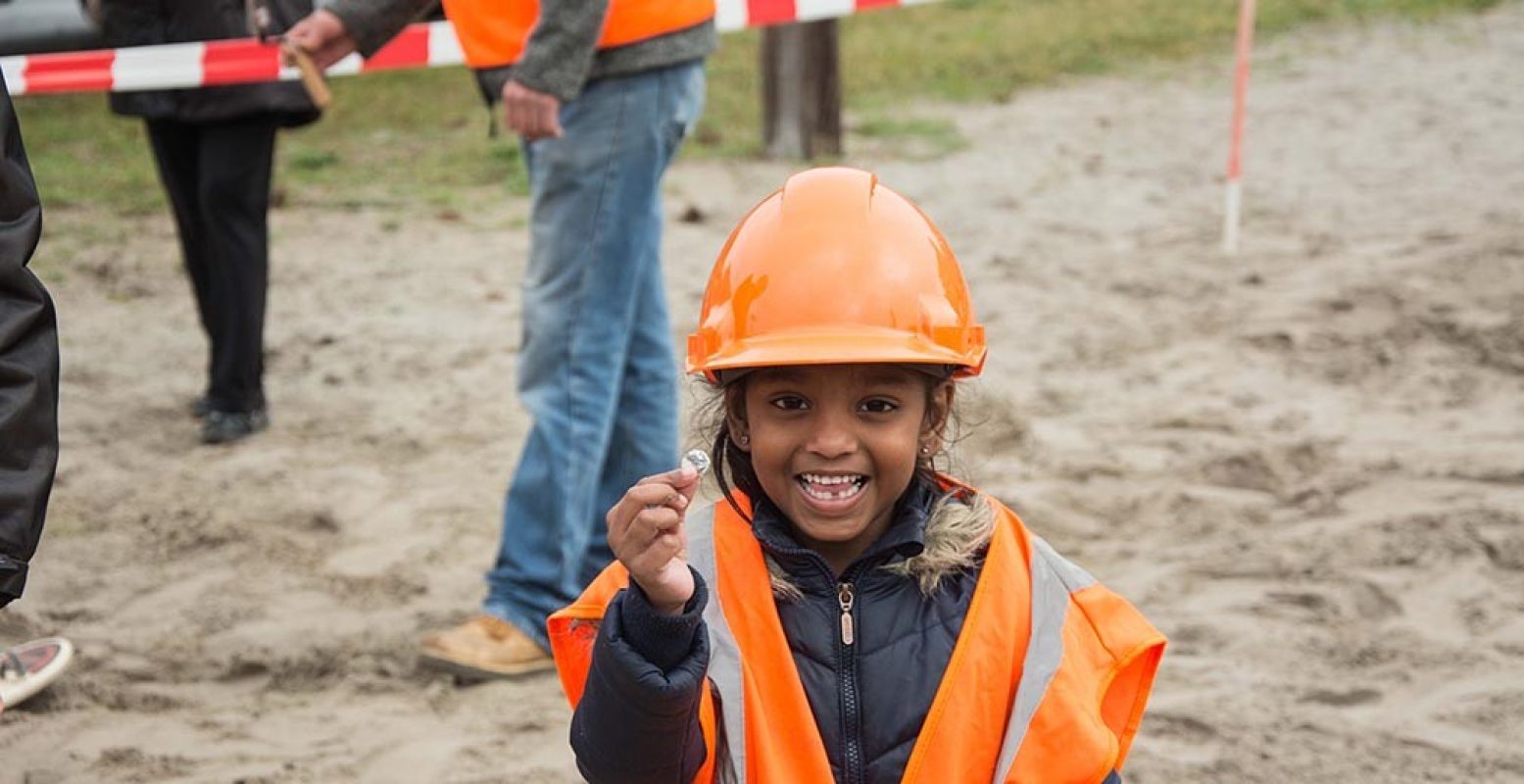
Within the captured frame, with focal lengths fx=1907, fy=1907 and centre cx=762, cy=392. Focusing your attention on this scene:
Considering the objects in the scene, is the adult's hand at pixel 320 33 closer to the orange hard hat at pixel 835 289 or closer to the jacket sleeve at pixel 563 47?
the jacket sleeve at pixel 563 47

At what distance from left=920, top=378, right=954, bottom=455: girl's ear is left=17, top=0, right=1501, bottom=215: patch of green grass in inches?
265

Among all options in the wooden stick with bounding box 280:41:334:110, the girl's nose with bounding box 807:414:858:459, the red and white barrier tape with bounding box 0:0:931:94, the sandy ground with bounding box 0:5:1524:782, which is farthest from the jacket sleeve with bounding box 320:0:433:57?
the girl's nose with bounding box 807:414:858:459

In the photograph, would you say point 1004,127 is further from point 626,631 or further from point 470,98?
point 626,631

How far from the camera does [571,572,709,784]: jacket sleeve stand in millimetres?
2322

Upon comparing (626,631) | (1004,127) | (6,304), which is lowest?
(1004,127)

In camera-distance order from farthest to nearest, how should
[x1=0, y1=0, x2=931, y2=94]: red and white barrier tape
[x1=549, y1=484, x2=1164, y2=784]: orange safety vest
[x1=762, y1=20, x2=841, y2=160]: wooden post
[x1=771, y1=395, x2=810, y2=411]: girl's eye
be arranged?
1. [x1=762, y1=20, x2=841, y2=160]: wooden post
2. [x1=0, y1=0, x2=931, y2=94]: red and white barrier tape
3. [x1=771, y1=395, x2=810, y2=411]: girl's eye
4. [x1=549, y1=484, x2=1164, y2=784]: orange safety vest

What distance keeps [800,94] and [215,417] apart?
4549 millimetres

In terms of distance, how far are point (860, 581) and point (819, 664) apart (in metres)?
0.13

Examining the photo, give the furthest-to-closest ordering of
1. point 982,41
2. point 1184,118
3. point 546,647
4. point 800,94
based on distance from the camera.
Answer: point 982,41 → point 1184,118 → point 800,94 → point 546,647

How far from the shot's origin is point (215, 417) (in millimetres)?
6168

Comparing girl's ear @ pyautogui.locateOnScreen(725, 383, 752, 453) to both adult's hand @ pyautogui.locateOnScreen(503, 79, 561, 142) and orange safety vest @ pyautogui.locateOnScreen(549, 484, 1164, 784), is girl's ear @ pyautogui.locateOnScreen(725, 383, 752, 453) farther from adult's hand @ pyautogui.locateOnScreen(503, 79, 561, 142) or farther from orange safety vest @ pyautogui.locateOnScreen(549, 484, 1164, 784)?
adult's hand @ pyautogui.locateOnScreen(503, 79, 561, 142)

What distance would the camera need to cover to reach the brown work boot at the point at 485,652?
4.27 metres

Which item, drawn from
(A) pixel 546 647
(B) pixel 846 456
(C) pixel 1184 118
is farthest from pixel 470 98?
(B) pixel 846 456

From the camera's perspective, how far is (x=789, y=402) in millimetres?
2604
